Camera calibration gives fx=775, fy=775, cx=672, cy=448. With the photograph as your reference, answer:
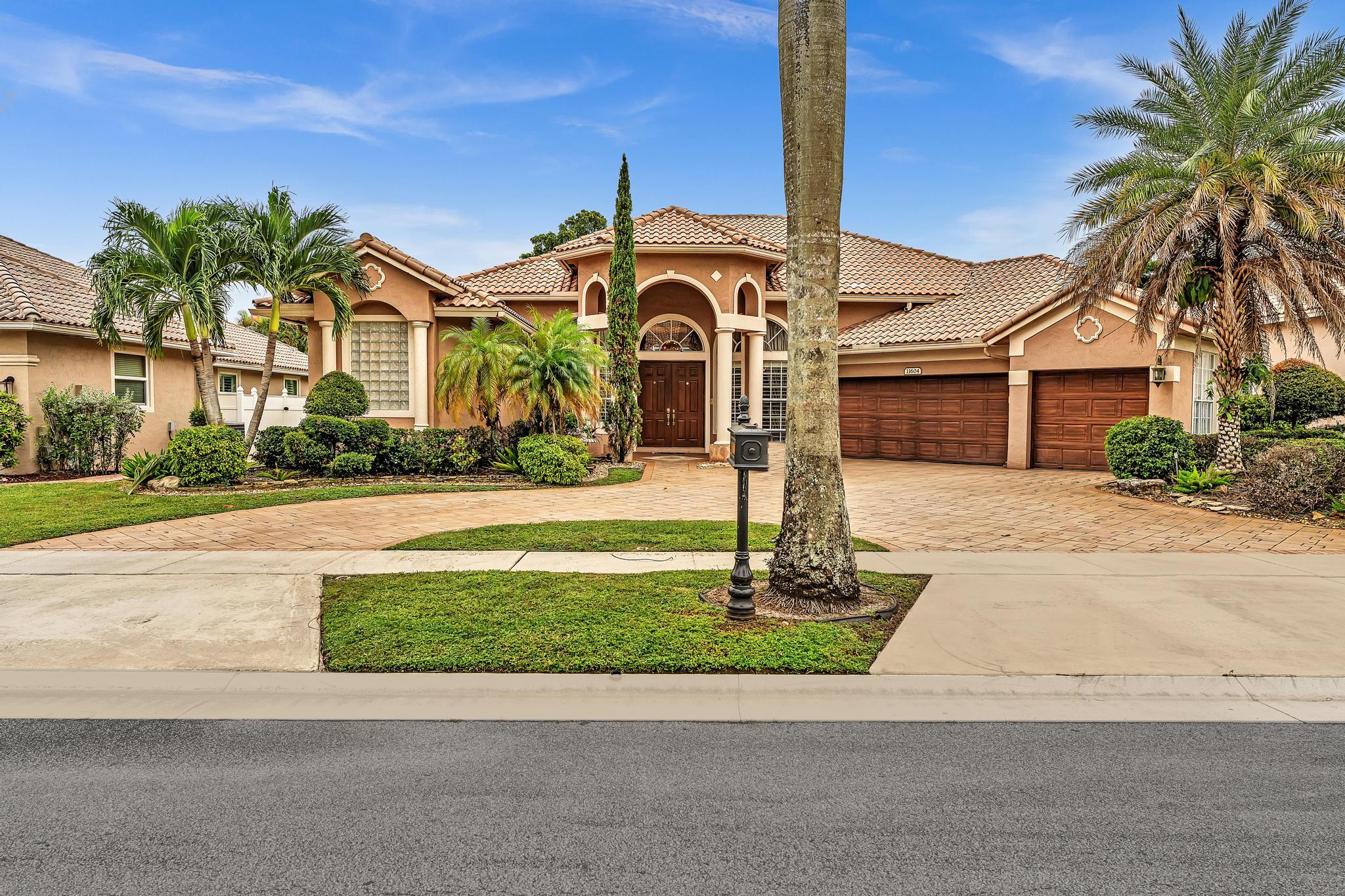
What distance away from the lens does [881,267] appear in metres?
25.7

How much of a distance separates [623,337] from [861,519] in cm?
922

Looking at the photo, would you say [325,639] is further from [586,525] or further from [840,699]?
→ [586,525]

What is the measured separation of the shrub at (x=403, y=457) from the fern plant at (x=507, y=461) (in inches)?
58.6

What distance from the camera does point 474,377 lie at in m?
15.1

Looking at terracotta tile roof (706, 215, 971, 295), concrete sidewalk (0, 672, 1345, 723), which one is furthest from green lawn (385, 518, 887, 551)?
terracotta tile roof (706, 215, 971, 295)

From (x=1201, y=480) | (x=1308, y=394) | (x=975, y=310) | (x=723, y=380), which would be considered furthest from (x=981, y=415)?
(x=1308, y=394)

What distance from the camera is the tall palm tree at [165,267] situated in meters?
14.3

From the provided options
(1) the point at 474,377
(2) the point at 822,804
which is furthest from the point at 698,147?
(2) the point at 822,804

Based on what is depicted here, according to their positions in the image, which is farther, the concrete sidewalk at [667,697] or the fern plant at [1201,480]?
the fern plant at [1201,480]

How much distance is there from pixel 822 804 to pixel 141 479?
568 inches

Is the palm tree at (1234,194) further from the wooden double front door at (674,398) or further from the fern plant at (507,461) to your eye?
the fern plant at (507,461)

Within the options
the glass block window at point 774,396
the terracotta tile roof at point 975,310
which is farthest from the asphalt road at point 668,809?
the glass block window at point 774,396

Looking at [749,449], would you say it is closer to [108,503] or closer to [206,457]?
[108,503]

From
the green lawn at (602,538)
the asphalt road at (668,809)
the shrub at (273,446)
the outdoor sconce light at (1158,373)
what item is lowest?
the asphalt road at (668,809)
